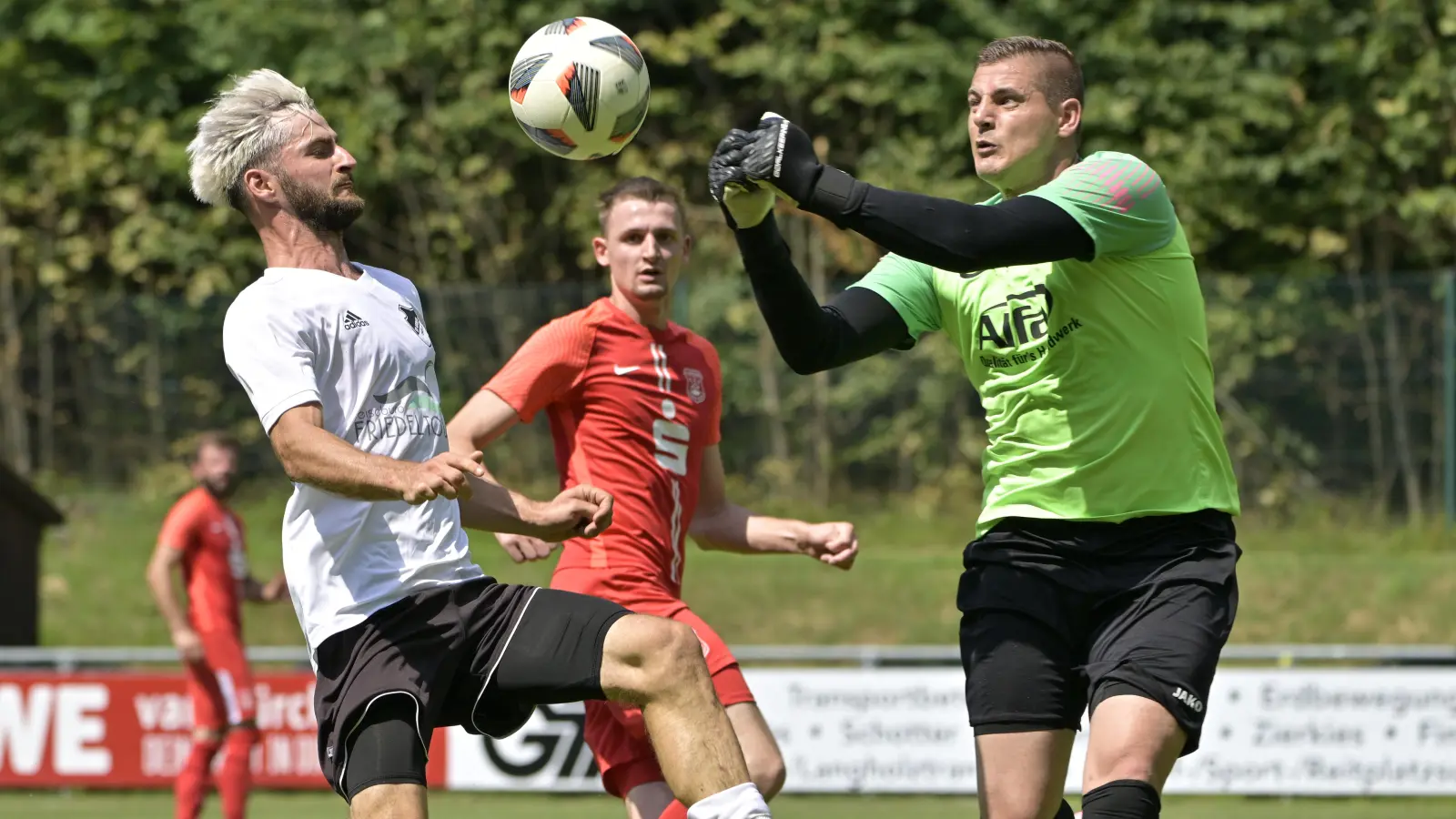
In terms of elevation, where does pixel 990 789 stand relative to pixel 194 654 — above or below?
above

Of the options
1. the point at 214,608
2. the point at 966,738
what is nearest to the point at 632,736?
the point at 214,608

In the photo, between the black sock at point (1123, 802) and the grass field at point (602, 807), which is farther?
the grass field at point (602, 807)

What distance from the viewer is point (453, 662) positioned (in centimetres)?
411

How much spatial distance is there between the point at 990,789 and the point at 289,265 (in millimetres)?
2150

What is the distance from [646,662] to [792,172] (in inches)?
45.7

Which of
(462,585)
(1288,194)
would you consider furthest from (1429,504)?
(462,585)

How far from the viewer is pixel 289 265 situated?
172 inches

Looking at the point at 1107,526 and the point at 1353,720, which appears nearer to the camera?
the point at 1107,526

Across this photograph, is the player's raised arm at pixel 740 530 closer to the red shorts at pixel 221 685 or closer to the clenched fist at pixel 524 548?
the clenched fist at pixel 524 548

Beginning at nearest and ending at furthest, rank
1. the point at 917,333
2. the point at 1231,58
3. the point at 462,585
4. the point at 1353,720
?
the point at 462,585 → the point at 917,333 → the point at 1353,720 → the point at 1231,58

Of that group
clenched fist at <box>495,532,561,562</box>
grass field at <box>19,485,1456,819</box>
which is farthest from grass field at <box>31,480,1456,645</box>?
clenched fist at <box>495,532,561,562</box>

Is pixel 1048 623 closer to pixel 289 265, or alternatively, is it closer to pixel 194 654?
pixel 289 265

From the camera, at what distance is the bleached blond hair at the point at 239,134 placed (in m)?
4.36

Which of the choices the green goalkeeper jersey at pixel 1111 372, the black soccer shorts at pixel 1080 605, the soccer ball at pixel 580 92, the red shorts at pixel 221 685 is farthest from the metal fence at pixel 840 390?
the black soccer shorts at pixel 1080 605
